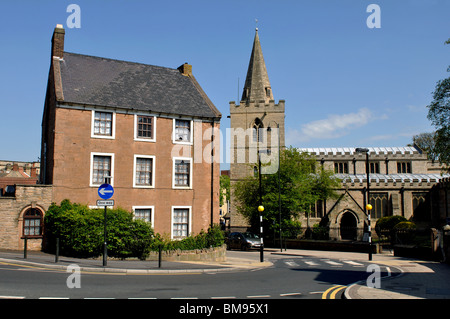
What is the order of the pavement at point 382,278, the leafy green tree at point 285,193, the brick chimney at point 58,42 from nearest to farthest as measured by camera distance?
1. the pavement at point 382,278
2. the brick chimney at point 58,42
3. the leafy green tree at point 285,193

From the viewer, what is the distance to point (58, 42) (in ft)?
85.7

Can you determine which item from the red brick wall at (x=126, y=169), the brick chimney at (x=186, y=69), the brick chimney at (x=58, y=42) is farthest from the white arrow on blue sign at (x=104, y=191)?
the brick chimney at (x=186, y=69)

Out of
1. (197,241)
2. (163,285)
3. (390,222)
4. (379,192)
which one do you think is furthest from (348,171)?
(163,285)

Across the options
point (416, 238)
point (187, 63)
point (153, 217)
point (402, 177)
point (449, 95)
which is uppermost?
point (187, 63)

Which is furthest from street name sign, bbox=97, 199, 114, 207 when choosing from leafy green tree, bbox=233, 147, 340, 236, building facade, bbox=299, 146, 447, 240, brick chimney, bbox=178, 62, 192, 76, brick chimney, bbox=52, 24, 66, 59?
building facade, bbox=299, 146, 447, 240

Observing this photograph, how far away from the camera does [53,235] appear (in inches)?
822

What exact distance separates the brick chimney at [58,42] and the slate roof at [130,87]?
0.50 m

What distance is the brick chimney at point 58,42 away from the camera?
2603 cm

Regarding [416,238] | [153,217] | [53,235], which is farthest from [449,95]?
[53,235]

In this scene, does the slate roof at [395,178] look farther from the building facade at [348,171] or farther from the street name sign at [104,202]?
the street name sign at [104,202]

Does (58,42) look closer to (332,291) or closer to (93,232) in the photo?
(93,232)
